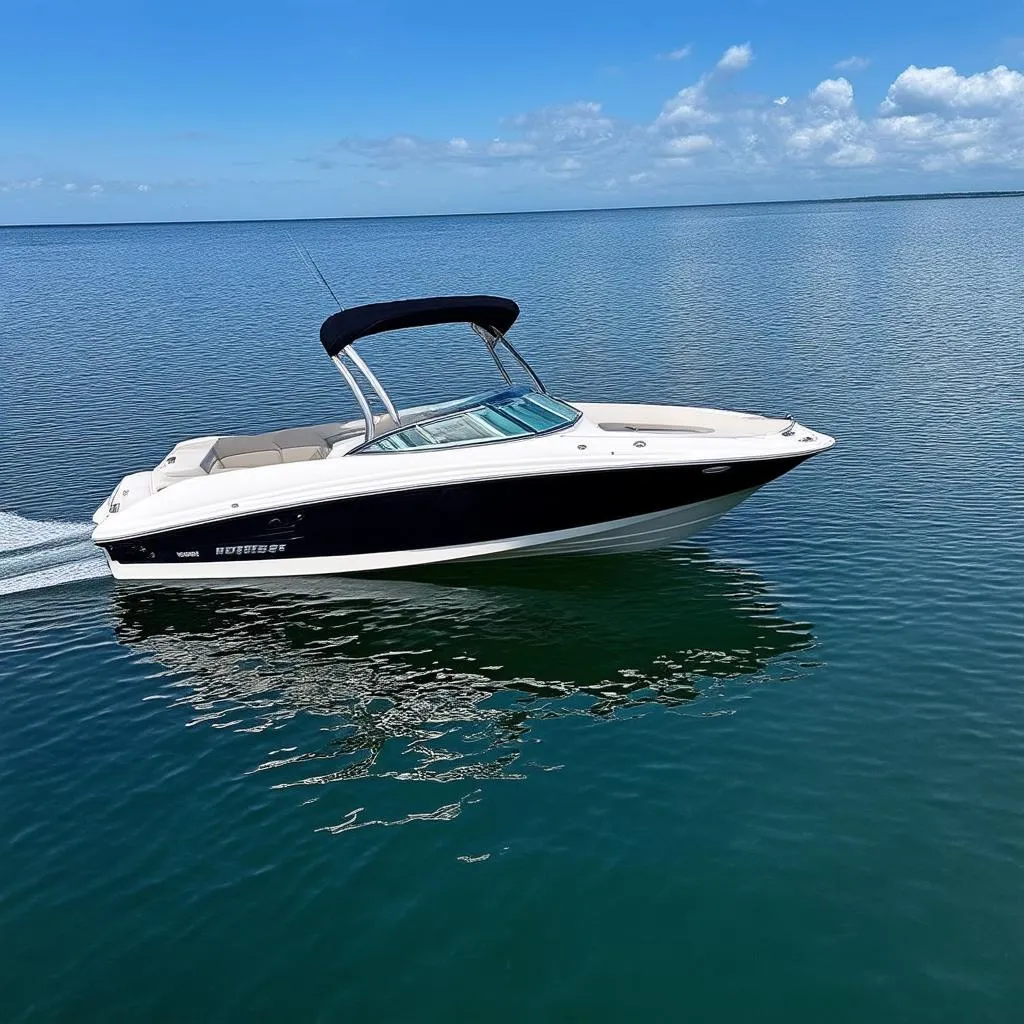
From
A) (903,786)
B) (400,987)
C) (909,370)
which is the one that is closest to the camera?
(400,987)

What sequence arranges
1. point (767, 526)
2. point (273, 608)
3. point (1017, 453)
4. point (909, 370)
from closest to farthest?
1. point (273, 608)
2. point (767, 526)
3. point (1017, 453)
4. point (909, 370)

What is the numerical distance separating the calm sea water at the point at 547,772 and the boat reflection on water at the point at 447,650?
0.06m

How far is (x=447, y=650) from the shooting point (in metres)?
14.0

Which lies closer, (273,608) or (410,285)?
(273,608)

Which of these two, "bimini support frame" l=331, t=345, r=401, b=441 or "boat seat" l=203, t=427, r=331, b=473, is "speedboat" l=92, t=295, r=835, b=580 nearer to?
"bimini support frame" l=331, t=345, r=401, b=441

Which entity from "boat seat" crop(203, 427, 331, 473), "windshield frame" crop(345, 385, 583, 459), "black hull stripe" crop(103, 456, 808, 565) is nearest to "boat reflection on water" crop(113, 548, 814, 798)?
"black hull stripe" crop(103, 456, 808, 565)

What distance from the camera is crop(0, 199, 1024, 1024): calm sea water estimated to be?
7.91 metres

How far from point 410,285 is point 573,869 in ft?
222

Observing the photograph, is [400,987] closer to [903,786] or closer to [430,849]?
[430,849]

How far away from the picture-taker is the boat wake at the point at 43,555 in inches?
647

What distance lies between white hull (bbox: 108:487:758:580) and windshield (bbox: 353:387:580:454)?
61.5 inches

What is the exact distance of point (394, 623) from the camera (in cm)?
1490

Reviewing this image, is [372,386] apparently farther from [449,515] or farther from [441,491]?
[449,515]

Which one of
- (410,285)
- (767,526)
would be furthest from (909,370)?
(410,285)
